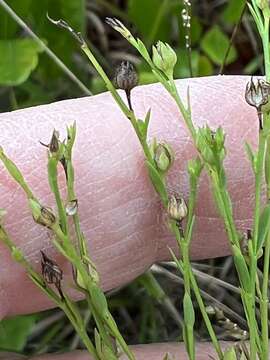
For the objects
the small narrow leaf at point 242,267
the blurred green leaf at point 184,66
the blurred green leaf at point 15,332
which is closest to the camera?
the small narrow leaf at point 242,267

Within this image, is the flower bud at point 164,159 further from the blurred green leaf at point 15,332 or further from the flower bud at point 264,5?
the blurred green leaf at point 15,332

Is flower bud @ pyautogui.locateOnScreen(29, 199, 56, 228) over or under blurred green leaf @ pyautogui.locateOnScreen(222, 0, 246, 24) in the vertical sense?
under

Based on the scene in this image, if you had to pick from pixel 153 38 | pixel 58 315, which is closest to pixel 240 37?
pixel 153 38

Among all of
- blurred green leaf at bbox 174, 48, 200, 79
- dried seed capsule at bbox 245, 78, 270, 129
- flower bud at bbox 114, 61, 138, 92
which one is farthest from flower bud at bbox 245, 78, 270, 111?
blurred green leaf at bbox 174, 48, 200, 79

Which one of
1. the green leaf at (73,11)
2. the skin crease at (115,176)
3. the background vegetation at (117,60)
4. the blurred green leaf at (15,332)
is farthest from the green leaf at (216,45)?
the blurred green leaf at (15,332)

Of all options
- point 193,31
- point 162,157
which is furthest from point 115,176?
point 193,31

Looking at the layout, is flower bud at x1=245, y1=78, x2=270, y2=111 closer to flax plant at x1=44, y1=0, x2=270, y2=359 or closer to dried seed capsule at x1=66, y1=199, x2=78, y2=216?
flax plant at x1=44, y1=0, x2=270, y2=359

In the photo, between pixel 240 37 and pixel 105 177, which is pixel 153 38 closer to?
pixel 240 37
